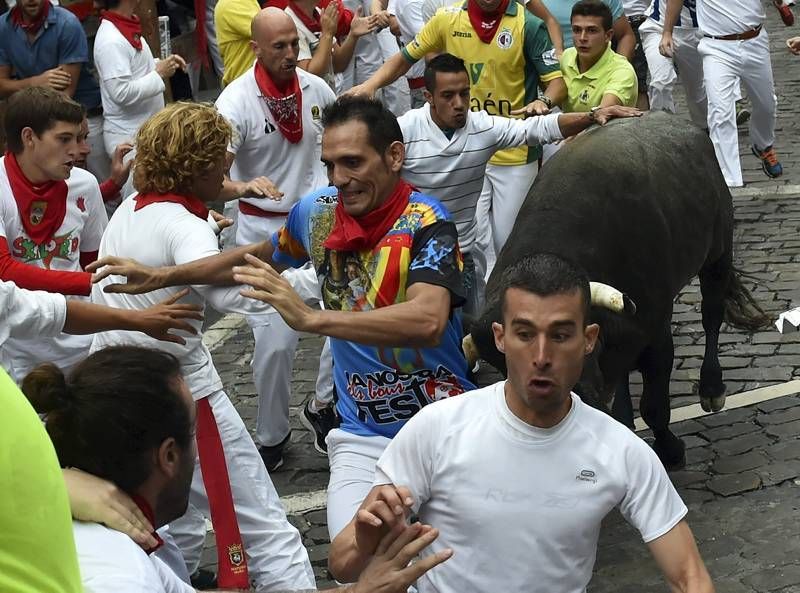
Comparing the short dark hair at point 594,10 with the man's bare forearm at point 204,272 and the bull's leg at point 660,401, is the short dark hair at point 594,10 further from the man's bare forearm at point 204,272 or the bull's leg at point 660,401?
the man's bare forearm at point 204,272

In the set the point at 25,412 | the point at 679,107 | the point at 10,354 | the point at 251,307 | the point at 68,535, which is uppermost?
the point at 25,412

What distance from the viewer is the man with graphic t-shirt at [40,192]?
6.69 metres

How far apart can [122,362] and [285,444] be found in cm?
443

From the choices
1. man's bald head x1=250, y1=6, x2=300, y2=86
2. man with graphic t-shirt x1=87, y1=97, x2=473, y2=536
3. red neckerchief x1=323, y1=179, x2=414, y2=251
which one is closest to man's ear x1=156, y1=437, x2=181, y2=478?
man with graphic t-shirt x1=87, y1=97, x2=473, y2=536

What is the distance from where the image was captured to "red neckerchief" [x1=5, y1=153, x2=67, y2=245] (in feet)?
22.0

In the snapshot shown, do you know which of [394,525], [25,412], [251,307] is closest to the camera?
[25,412]

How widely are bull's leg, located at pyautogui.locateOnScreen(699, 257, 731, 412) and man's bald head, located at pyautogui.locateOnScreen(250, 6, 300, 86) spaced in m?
2.76

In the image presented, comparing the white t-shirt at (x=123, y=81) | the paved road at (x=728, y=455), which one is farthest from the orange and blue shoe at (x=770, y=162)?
the white t-shirt at (x=123, y=81)

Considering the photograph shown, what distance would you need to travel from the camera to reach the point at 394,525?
11.8ft

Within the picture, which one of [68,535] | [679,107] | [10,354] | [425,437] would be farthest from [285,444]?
[679,107]

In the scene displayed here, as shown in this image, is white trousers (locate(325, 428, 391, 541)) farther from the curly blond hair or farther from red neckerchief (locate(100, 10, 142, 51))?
red neckerchief (locate(100, 10, 142, 51))

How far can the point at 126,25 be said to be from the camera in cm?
1054

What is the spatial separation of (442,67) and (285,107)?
1.02m

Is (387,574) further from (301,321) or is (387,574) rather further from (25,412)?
(301,321)
